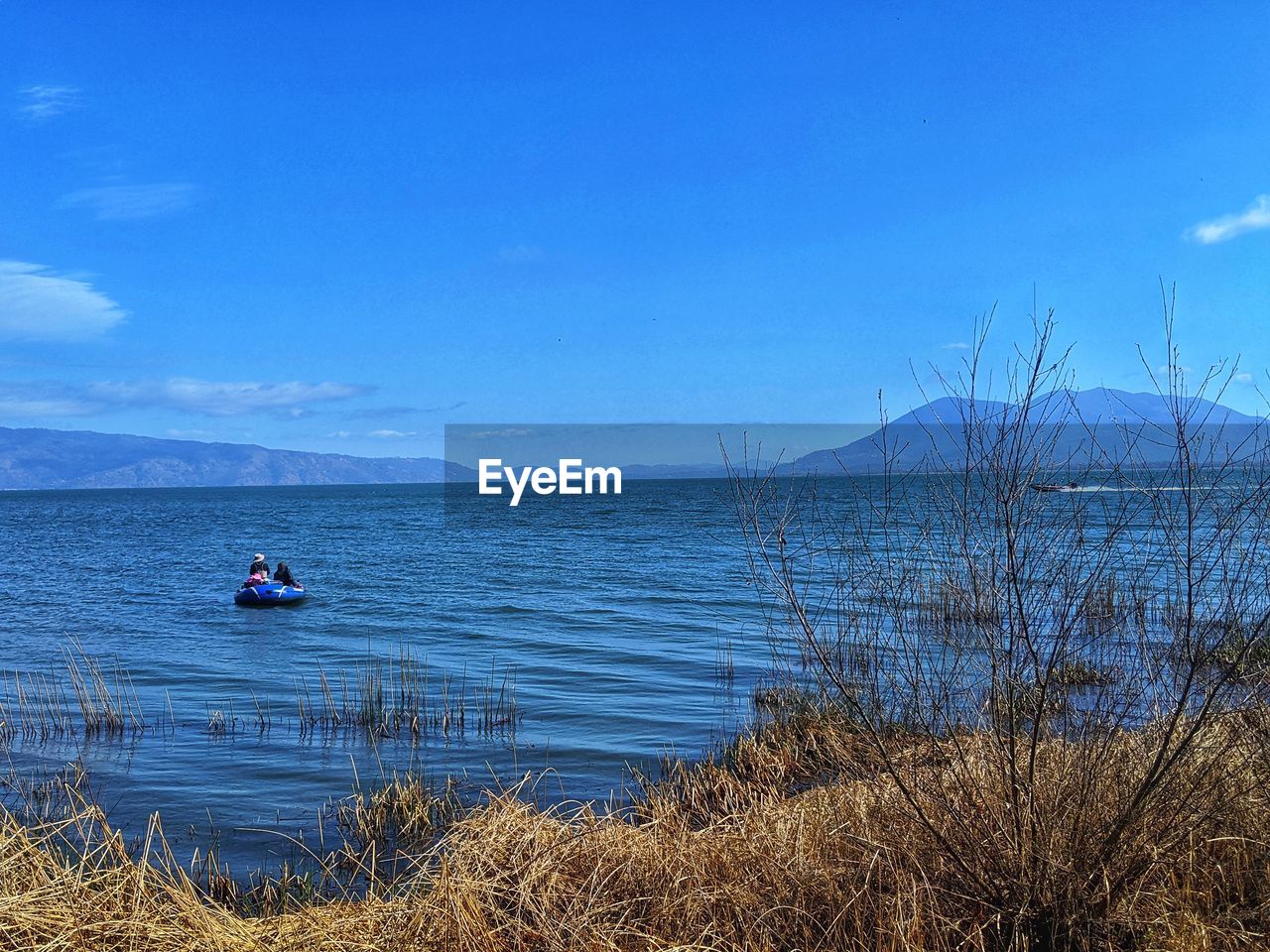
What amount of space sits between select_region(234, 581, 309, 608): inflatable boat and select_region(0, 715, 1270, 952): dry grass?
2314cm

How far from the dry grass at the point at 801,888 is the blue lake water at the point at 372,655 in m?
2.03

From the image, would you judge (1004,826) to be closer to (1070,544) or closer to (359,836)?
(1070,544)

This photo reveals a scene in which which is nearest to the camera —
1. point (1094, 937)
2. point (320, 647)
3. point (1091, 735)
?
point (1094, 937)

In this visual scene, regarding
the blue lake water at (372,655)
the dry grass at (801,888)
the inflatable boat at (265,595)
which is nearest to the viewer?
the dry grass at (801,888)

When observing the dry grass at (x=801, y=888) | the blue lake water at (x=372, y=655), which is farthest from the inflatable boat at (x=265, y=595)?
the dry grass at (x=801, y=888)

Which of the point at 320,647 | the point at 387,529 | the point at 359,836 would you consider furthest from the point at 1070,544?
the point at 387,529

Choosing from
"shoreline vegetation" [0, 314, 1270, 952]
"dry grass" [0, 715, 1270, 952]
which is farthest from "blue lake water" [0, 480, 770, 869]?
"dry grass" [0, 715, 1270, 952]

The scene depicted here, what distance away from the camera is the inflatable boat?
91.5 ft

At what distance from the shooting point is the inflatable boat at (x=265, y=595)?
27875 millimetres

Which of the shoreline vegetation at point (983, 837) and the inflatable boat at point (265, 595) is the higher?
the shoreline vegetation at point (983, 837)

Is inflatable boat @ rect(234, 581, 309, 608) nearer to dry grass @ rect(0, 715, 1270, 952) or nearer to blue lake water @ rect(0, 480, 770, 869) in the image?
blue lake water @ rect(0, 480, 770, 869)

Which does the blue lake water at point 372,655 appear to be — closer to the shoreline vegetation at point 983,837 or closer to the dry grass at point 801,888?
the shoreline vegetation at point 983,837

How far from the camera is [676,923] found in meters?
4.77

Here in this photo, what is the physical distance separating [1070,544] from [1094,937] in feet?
6.36
